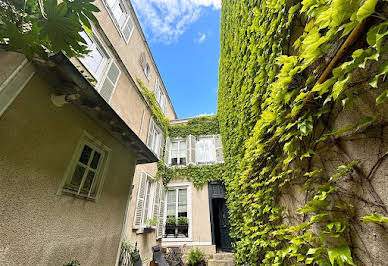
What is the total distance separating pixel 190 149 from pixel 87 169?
6844mm

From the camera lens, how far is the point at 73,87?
1.91 m

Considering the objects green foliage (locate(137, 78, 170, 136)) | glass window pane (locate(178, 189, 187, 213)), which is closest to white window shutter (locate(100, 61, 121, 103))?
green foliage (locate(137, 78, 170, 136))

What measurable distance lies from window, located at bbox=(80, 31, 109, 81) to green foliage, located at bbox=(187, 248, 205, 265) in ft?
23.8

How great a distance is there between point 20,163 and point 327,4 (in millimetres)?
2781

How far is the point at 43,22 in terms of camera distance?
4.09ft

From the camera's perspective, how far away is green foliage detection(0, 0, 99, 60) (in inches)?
47.9

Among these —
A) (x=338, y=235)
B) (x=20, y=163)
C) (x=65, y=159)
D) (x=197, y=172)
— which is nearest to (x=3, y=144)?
(x=20, y=163)

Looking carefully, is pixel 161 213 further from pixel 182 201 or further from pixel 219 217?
pixel 219 217

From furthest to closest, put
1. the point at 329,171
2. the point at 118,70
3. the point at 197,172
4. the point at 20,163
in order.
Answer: the point at 197,172 < the point at 118,70 < the point at 20,163 < the point at 329,171

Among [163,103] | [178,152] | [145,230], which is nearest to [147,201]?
[145,230]

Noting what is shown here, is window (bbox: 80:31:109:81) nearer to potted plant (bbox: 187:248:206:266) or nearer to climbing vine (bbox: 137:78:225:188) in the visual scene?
climbing vine (bbox: 137:78:225:188)

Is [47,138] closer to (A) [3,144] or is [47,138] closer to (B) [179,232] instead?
(A) [3,144]

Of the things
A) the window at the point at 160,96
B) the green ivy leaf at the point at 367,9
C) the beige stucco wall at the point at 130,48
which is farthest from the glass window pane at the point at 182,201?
the green ivy leaf at the point at 367,9

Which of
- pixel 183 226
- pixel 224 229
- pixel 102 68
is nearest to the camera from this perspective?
pixel 102 68
